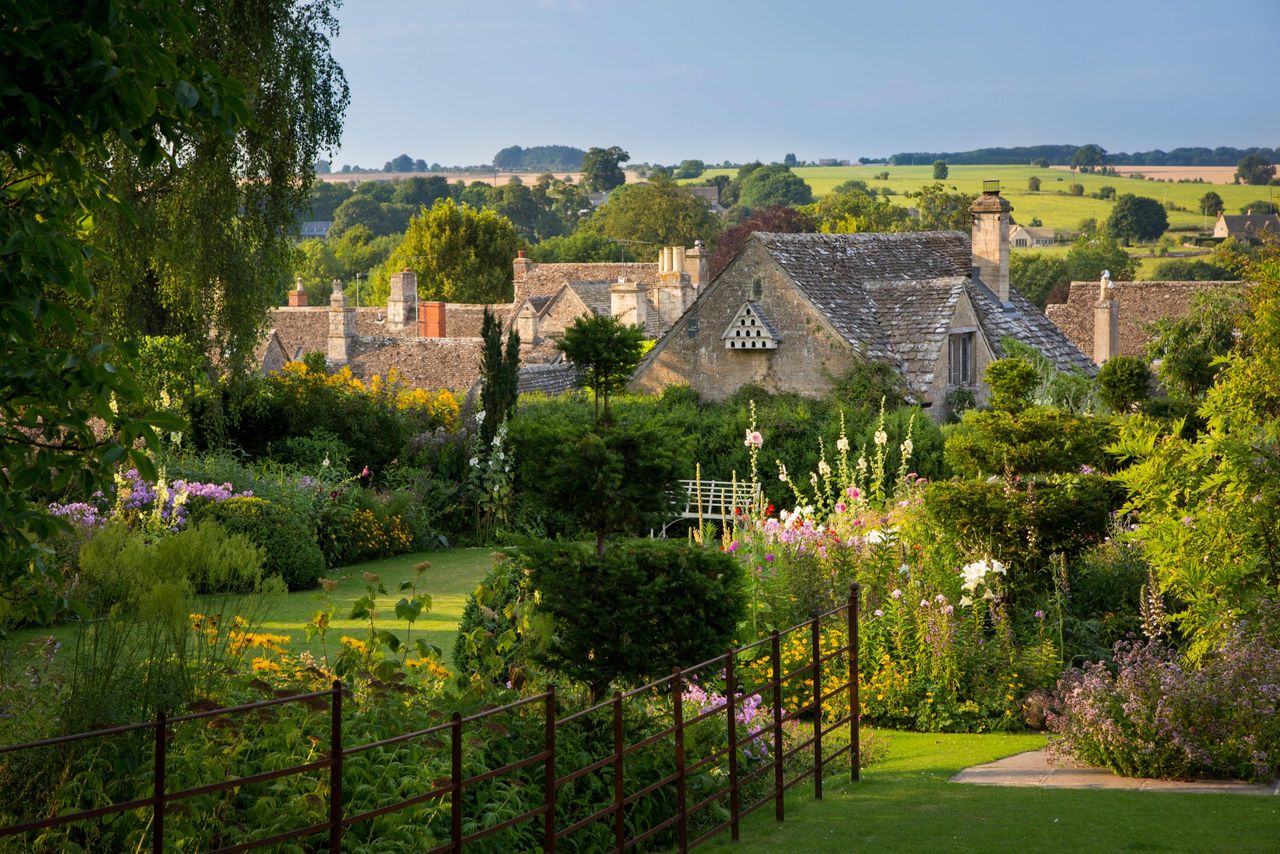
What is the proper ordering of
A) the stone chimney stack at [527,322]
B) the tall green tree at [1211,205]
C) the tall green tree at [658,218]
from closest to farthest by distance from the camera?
the stone chimney stack at [527,322] → the tall green tree at [658,218] → the tall green tree at [1211,205]

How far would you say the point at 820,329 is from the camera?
91.1 feet

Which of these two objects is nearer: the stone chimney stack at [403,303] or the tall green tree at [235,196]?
the tall green tree at [235,196]

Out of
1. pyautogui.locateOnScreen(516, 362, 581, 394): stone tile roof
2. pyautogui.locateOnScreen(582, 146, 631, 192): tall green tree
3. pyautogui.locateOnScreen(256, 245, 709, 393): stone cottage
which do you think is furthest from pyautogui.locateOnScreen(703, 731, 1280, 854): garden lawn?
pyautogui.locateOnScreen(582, 146, 631, 192): tall green tree

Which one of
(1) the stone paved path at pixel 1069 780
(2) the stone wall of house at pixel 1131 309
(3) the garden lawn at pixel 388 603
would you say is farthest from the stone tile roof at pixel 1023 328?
(1) the stone paved path at pixel 1069 780

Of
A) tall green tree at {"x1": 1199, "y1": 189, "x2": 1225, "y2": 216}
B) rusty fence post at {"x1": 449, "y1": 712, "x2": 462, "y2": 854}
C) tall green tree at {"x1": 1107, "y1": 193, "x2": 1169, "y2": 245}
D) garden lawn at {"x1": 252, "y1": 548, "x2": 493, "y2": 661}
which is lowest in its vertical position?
garden lawn at {"x1": 252, "y1": 548, "x2": 493, "y2": 661}

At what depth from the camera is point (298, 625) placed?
15125 millimetres

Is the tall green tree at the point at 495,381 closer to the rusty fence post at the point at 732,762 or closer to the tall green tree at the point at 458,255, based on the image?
the rusty fence post at the point at 732,762

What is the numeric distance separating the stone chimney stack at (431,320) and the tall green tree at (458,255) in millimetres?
19455

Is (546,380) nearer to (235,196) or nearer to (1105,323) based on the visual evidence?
(235,196)

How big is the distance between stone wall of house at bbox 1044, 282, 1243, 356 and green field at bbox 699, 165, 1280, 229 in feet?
233

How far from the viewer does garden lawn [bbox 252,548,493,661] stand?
46.0 ft

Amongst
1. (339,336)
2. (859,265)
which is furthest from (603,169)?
(859,265)

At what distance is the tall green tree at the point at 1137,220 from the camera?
415 ft

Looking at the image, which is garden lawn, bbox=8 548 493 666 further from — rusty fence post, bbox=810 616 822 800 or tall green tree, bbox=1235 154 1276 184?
tall green tree, bbox=1235 154 1276 184
